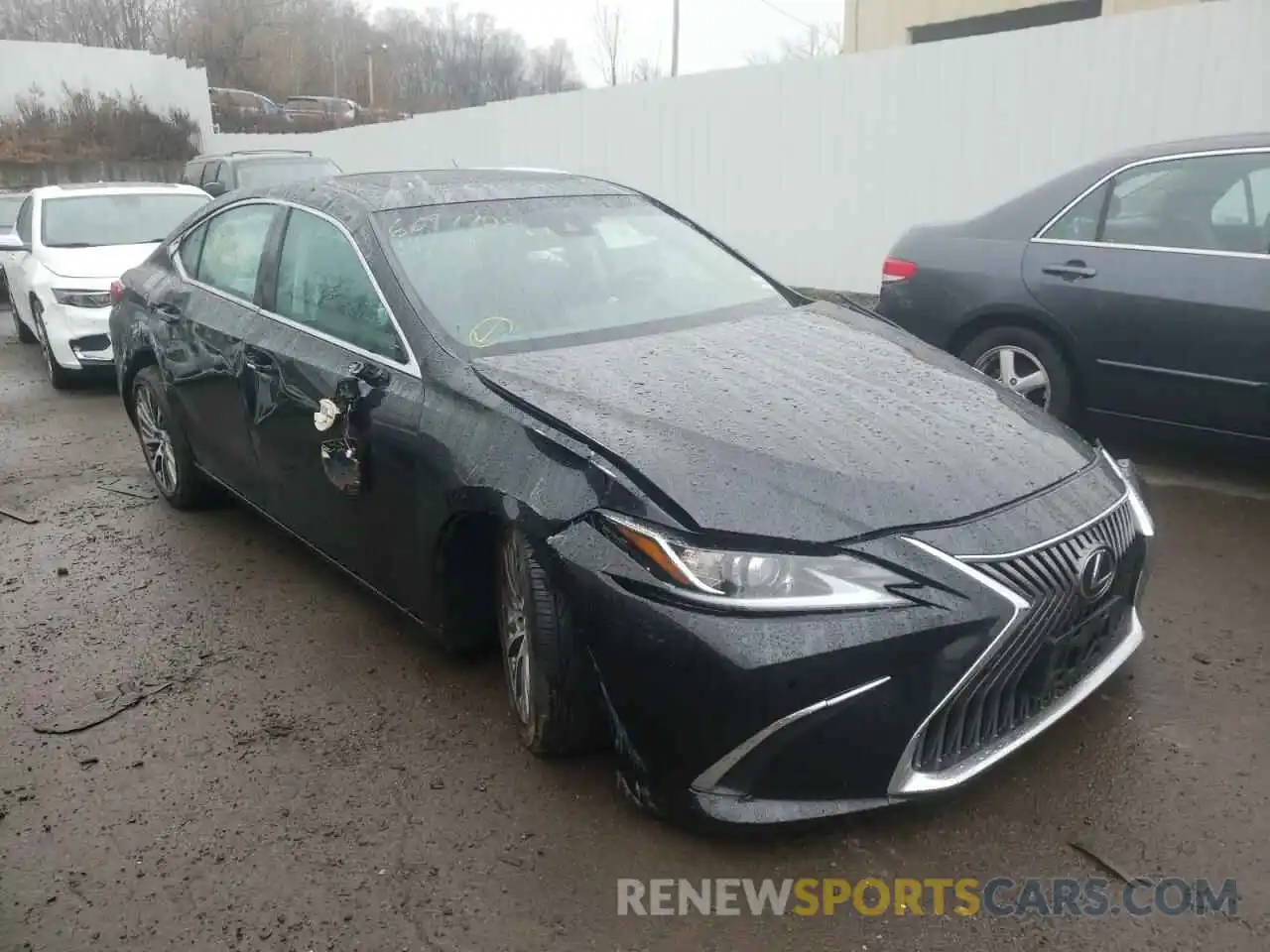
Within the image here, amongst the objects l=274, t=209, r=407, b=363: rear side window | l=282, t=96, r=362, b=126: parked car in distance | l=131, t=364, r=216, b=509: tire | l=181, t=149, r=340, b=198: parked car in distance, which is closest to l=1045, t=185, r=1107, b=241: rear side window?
l=274, t=209, r=407, b=363: rear side window

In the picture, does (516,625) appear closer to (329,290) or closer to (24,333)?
(329,290)

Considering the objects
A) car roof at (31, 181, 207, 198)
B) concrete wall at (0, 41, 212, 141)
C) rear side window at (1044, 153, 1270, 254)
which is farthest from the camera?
concrete wall at (0, 41, 212, 141)

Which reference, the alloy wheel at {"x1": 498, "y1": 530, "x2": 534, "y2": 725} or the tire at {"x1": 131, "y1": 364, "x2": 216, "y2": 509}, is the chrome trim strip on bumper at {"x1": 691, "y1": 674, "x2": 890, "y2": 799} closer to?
the alloy wheel at {"x1": 498, "y1": 530, "x2": 534, "y2": 725}

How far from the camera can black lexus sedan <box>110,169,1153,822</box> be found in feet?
7.93

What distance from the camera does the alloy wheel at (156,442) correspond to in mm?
5262

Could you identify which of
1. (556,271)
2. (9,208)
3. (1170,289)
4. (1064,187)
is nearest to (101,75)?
(9,208)

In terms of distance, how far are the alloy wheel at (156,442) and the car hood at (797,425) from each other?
2702mm

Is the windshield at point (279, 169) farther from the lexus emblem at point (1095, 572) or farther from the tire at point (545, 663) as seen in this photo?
the lexus emblem at point (1095, 572)

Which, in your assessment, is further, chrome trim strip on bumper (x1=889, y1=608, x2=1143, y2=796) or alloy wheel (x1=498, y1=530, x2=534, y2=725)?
alloy wheel (x1=498, y1=530, x2=534, y2=725)

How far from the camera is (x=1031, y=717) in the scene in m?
2.67

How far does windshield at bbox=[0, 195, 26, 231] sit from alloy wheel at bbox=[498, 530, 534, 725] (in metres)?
12.8

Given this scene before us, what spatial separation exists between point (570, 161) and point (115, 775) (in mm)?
12417

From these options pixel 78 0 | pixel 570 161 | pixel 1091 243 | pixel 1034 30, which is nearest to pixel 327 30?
pixel 78 0

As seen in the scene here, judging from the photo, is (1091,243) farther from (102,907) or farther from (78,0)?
(78,0)
